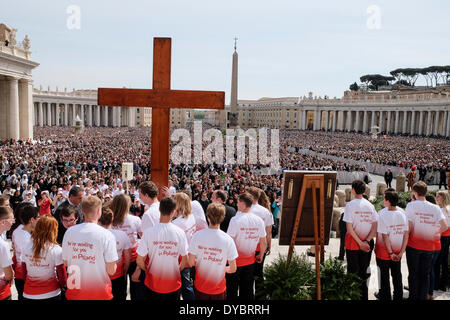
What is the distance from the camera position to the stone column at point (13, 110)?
3183 centimetres

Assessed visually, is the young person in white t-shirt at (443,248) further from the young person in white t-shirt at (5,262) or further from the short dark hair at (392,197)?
the young person in white t-shirt at (5,262)

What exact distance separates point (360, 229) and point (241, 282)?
1749 mm

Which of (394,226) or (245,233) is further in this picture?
(394,226)

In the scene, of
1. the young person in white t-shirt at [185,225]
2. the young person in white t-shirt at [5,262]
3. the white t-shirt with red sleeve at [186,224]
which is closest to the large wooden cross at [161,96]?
the young person in white t-shirt at [185,225]

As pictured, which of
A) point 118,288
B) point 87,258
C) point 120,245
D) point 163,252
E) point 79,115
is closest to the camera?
point 87,258

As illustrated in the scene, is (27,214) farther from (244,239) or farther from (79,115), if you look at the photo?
(79,115)

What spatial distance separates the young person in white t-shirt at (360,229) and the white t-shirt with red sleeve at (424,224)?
2.00 feet

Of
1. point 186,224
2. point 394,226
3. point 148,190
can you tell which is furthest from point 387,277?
point 148,190

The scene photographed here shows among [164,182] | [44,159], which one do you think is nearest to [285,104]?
[44,159]

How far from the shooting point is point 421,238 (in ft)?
16.3

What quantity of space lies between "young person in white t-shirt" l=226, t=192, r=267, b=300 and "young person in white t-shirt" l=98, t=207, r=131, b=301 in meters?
1.21

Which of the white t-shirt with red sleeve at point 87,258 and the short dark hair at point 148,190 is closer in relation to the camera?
the white t-shirt with red sleeve at point 87,258

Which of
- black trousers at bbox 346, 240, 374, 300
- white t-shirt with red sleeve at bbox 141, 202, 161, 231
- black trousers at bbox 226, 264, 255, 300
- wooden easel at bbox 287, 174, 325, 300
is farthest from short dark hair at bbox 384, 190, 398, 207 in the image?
white t-shirt with red sleeve at bbox 141, 202, 161, 231
